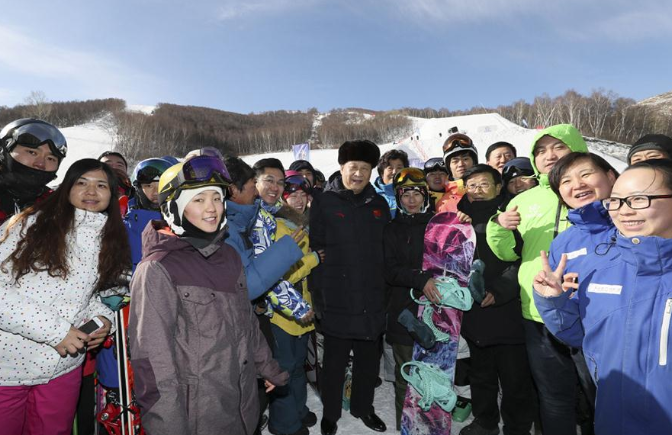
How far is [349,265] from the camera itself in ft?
10.9

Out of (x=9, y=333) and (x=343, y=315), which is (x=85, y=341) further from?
(x=343, y=315)

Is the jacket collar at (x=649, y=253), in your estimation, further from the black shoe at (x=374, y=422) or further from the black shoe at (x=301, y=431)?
the black shoe at (x=301, y=431)

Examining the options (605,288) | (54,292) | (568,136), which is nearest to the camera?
(605,288)

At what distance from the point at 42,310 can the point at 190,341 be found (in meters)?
0.96

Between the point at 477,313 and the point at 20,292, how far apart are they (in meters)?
3.31

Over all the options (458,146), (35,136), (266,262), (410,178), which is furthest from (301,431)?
(458,146)

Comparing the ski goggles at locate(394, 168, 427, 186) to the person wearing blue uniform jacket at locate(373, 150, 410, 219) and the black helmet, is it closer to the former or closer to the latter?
the person wearing blue uniform jacket at locate(373, 150, 410, 219)

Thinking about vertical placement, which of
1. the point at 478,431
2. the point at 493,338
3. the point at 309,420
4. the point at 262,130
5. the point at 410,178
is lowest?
the point at 309,420

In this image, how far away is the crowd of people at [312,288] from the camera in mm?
1702

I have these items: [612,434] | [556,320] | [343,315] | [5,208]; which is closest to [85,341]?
[5,208]

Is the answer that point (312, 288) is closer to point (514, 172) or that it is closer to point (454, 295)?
point (454, 295)

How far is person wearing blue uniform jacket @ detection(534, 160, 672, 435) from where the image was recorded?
1.60 m

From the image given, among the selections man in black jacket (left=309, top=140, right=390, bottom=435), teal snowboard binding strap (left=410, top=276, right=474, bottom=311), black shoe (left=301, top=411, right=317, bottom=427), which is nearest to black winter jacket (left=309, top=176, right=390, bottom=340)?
man in black jacket (left=309, top=140, right=390, bottom=435)

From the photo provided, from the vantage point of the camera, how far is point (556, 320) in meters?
2.03
